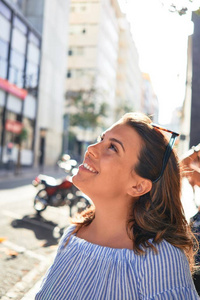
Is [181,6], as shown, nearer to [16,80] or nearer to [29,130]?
[16,80]

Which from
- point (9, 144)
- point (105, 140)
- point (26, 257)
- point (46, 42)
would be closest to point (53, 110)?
point (46, 42)

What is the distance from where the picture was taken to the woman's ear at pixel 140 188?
161 centimetres

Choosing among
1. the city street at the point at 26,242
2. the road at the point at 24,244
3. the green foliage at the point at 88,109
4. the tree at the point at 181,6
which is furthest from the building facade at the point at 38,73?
the tree at the point at 181,6

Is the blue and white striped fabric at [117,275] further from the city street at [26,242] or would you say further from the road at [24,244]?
the road at [24,244]

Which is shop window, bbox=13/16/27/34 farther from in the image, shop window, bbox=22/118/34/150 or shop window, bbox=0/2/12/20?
shop window, bbox=22/118/34/150

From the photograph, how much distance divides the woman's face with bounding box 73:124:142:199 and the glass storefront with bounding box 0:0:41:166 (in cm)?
2148

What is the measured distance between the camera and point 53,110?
36000 mm

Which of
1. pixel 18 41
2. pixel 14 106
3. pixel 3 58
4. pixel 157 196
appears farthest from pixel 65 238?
pixel 18 41

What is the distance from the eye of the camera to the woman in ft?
4.64

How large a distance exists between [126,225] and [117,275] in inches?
11.0

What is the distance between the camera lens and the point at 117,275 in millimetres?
1433

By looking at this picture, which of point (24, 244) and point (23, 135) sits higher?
point (23, 135)

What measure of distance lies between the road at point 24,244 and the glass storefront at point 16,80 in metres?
14.5

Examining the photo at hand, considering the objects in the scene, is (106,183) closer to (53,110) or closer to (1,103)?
(1,103)
